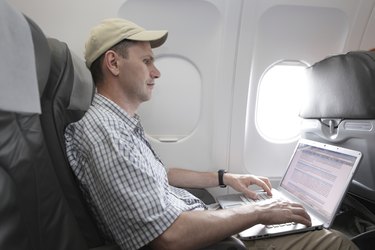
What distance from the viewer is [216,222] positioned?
44.3 inches

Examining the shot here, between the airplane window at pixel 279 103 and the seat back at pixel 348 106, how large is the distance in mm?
610

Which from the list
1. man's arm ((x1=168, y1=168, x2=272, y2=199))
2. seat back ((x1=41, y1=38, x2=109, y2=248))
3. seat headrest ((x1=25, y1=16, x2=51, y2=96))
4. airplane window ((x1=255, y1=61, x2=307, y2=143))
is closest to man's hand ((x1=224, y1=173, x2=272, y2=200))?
man's arm ((x1=168, y1=168, x2=272, y2=199))

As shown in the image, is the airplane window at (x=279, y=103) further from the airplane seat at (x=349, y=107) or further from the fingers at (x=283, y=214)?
the fingers at (x=283, y=214)

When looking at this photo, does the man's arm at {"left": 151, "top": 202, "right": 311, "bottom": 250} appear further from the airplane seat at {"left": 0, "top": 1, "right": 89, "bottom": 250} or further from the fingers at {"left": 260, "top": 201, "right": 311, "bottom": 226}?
the airplane seat at {"left": 0, "top": 1, "right": 89, "bottom": 250}

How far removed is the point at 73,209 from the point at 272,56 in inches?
72.7

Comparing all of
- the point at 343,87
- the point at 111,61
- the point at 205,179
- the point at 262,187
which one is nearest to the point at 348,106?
the point at 343,87

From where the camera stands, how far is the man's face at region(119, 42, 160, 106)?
140cm

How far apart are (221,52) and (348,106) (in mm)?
1003

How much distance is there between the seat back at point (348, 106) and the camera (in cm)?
132

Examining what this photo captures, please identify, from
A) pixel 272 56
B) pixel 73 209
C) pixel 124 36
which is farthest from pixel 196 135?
pixel 73 209

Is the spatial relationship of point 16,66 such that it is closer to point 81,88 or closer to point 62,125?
point 62,125

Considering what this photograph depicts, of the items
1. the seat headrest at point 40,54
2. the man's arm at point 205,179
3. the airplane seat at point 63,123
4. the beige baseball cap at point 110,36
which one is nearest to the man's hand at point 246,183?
the man's arm at point 205,179

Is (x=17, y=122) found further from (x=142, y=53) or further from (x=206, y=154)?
(x=206, y=154)

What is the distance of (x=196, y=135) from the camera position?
7.36 feet
